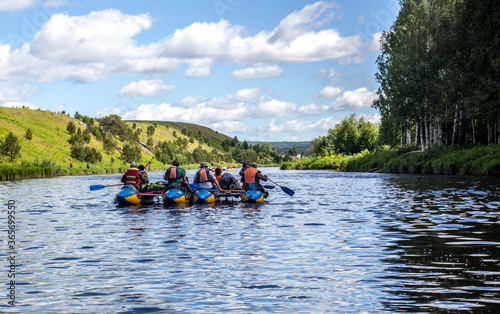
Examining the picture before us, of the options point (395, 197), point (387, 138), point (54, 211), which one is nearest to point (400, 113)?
point (387, 138)

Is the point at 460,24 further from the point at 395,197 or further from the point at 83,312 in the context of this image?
the point at 83,312

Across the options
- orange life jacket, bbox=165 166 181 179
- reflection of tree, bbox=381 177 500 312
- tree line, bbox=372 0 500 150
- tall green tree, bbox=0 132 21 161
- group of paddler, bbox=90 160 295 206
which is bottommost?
reflection of tree, bbox=381 177 500 312

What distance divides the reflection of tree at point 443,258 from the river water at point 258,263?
2 centimetres

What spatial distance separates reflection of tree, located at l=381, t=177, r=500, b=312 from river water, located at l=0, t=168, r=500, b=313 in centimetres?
2

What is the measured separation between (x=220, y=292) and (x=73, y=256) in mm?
4860

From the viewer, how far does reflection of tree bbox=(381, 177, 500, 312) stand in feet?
24.2

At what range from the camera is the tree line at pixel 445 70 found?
39969mm

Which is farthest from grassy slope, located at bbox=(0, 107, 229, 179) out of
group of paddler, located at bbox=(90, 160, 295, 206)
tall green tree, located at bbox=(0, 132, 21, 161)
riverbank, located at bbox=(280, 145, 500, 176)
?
group of paddler, located at bbox=(90, 160, 295, 206)

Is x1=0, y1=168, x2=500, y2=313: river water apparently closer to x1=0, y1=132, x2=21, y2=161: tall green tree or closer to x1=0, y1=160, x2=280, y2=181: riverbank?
x1=0, y1=160, x2=280, y2=181: riverbank

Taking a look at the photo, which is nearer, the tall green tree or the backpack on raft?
the backpack on raft

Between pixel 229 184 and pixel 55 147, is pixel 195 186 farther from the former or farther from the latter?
pixel 55 147

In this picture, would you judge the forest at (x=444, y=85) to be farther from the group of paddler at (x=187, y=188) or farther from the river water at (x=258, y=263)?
the river water at (x=258, y=263)

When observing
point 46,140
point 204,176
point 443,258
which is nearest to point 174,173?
point 204,176

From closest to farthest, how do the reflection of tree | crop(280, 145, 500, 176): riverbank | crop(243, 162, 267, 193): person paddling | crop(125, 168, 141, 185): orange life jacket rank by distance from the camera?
the reflection of tree < crop(125, 168, 141, 185): orange life jacket < crop(243, 162, 267, 193): person paddling < crop(280, 145, 500, 176): riverbank
